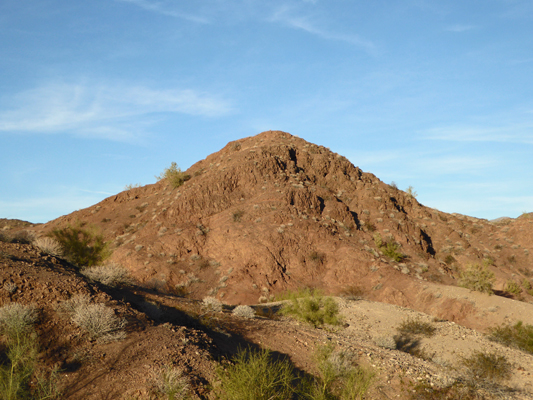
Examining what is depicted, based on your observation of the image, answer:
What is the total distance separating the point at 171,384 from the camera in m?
5.77

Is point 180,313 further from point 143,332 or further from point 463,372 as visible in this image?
point 463,372

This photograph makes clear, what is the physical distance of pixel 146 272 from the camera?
25.0 meters

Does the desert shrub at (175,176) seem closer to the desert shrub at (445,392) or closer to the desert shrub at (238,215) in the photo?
the desert shrub at (238,215)

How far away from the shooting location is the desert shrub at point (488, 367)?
11383mm

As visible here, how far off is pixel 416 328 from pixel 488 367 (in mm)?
3992

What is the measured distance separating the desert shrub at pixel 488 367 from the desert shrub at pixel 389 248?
53.9 feet

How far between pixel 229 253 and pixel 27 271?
61.3ft

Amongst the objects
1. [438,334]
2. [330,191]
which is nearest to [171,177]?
[330,191]

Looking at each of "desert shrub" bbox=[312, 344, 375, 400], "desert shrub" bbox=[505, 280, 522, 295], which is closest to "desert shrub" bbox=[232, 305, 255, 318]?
"desert shrub" bbox=[312, 344, 375, 400]

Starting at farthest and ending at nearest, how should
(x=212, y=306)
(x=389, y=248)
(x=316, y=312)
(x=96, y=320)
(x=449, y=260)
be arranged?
(x=449, y=260)
(x=389, y=248)
(x=316, y=312)
(x=212, y=306)
(x=96, y=320)

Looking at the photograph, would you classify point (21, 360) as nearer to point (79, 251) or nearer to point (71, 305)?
point (71, 305)

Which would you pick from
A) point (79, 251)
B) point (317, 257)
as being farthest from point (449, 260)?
point (79, 251)

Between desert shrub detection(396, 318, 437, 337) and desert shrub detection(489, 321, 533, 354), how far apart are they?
2466 millimetres

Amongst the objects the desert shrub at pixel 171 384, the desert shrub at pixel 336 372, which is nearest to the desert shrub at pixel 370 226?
the desert shrub at pixel 336 372
